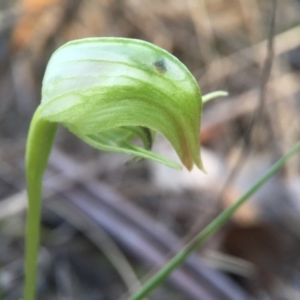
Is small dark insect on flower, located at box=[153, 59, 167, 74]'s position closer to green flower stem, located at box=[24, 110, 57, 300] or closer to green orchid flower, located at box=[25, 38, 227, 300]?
green orchid flower, located at box=[25, 38, 227, 300]

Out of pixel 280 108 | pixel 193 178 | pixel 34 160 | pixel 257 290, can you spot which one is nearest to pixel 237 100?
pixel 280 108

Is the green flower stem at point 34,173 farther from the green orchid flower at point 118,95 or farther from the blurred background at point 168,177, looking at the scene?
the blurred background at point 168,177

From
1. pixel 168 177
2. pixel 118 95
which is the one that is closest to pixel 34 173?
pixel 118 95

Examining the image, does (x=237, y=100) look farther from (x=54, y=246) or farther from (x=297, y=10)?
(x=54, y=246)

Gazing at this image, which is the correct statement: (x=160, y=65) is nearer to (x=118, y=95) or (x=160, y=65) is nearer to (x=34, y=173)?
(x=118, y=95)

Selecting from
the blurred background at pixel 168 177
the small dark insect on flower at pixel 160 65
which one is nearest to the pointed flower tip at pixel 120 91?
the small dark insect on flower at pixel 160 65

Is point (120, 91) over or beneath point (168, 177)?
over
